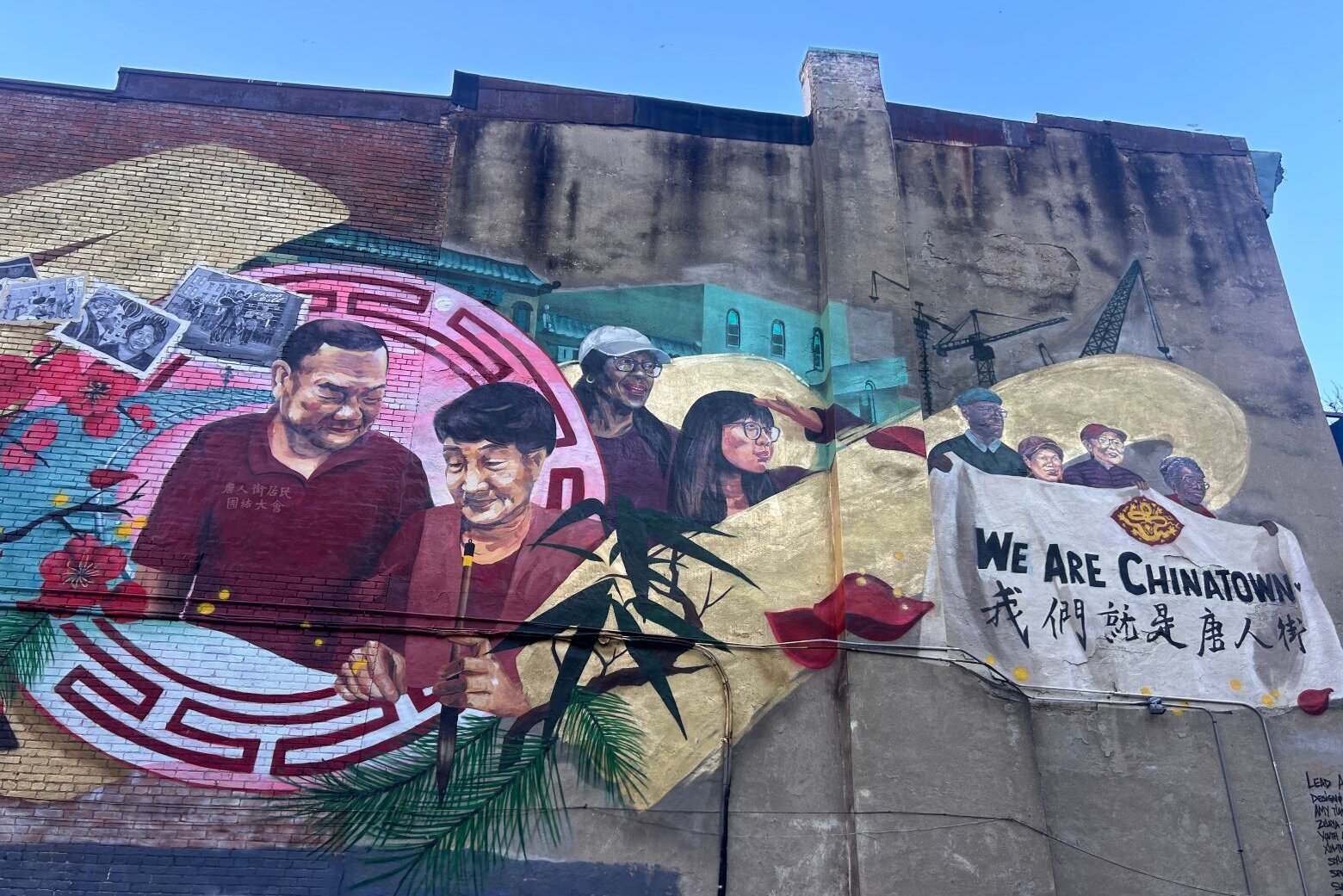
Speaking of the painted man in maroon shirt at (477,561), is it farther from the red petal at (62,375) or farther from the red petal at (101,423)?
the red petal at (62,375)

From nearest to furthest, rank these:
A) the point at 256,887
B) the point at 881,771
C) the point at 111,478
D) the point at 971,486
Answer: the point at 256,887 → the point at 881,771 → the point at 111,478 → the point at 971,486

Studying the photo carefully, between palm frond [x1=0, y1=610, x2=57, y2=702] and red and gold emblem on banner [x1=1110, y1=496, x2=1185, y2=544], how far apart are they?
8.74 metres

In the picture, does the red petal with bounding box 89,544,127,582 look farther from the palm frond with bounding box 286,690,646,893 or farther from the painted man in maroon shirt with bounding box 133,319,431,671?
the palm frond with bounding box 286,690,646,893

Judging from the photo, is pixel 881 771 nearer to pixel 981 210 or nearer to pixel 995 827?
pixel 995 827

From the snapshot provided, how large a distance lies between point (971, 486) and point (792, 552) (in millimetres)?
1793

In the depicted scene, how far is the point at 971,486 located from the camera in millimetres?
9844

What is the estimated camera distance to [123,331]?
9500 mm

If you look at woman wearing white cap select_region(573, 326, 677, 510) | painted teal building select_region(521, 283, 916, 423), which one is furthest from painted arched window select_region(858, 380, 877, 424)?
woman wearing white cap select_region(573, 326, 677, 510)

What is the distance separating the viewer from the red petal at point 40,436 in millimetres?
8938

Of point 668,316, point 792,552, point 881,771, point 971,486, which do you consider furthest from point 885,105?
point 881,771

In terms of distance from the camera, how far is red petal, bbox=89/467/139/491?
8828 millimetres

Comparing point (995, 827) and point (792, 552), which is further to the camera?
point (792, 552)

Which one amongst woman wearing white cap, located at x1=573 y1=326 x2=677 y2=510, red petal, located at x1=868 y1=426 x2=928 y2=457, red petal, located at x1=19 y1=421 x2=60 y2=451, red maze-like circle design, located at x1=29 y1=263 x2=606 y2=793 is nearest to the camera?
red maze-like circle design, located at x1=29 y1=263 x2=606 y2=793

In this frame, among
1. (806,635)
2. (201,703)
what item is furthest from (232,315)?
(806,635)
